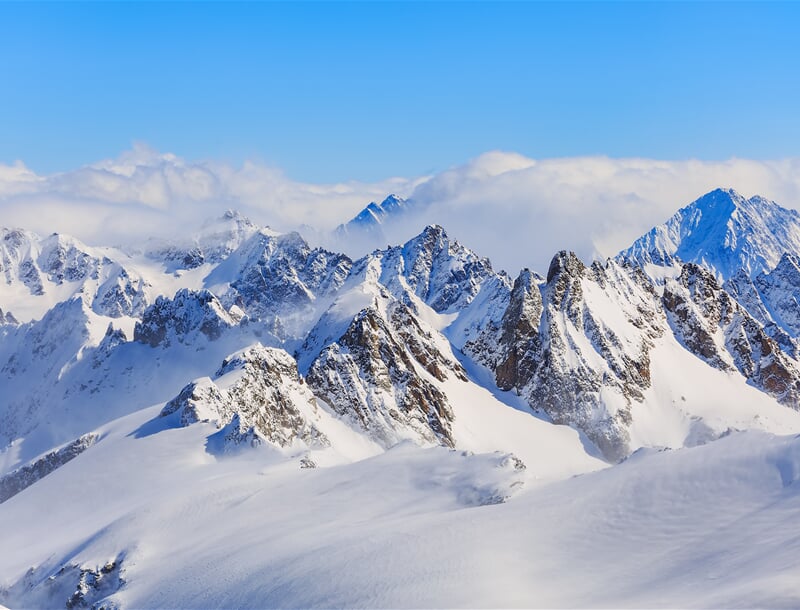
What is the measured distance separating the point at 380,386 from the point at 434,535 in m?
79.2

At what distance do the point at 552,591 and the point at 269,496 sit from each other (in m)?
44.5

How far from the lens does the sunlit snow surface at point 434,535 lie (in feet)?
194

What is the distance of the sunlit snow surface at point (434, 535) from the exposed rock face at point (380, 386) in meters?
36.3

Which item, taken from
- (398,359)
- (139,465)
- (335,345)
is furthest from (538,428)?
(139,465)

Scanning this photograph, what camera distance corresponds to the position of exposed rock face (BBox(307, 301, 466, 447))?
480 ft

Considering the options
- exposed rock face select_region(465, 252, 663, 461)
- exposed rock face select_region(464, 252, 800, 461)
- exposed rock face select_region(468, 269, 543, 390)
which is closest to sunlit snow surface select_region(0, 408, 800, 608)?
exposed rock face select_region(465, 252, 663, 461)

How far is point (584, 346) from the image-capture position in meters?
184

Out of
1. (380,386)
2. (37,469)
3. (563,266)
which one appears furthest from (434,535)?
(563,266)

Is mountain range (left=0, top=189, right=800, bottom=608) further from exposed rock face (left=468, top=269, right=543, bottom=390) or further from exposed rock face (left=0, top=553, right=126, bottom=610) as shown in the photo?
exposed rock face (left=468, top=269, right=543, bottom=390)

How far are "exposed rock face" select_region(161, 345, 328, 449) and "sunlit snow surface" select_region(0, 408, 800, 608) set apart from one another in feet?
52.6

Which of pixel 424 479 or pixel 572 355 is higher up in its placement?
pixel 572 355

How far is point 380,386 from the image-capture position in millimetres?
152000

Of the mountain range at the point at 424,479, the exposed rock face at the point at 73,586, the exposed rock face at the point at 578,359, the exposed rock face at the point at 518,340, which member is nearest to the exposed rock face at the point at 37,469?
the mountain range at the point at 424,479

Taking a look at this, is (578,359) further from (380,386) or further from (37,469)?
(37,469)
